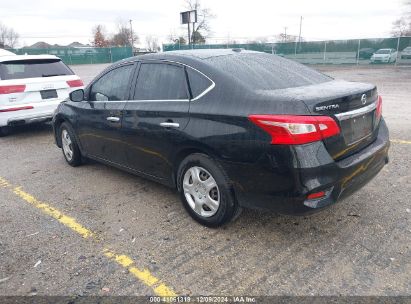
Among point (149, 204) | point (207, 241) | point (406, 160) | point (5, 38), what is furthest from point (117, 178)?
point (5, 38)

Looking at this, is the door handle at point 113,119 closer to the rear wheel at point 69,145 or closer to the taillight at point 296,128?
the rear wheel at point 69,145

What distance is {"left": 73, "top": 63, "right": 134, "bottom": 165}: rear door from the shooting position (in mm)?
4195

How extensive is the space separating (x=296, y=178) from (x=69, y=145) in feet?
12.8

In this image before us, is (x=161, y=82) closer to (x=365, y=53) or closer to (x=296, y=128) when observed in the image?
(x=296, y=128)

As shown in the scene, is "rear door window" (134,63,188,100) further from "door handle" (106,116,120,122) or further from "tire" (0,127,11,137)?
"tire" (0,127,11,137)

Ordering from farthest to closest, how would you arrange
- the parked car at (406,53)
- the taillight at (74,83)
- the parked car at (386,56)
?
the parked car at (386,56), the parked car at (406,53), the taillight at (74,83)

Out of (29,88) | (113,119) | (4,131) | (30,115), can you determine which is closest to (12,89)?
(29,88)

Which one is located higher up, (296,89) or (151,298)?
(296,89)

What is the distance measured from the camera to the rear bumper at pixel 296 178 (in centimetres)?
267

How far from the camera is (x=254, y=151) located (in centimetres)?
282

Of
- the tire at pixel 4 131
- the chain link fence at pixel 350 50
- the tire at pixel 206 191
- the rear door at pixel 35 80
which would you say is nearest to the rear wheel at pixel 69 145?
the rear door at pixel 35 80

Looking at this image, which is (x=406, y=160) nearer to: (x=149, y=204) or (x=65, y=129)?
(x=149, y=204)

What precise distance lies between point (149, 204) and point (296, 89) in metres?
2.03

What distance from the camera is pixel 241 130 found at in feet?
9.44
